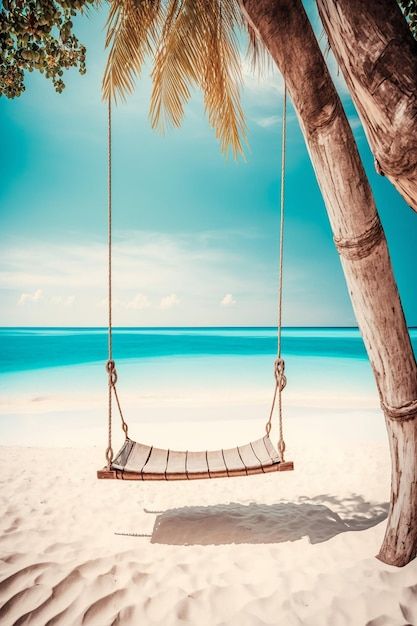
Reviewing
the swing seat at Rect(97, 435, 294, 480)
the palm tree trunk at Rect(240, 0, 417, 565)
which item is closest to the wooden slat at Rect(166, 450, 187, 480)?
the swing seat at Rect(97, 435, 294, 480)

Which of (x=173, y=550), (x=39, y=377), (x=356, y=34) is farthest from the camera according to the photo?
(x=39, y=377)

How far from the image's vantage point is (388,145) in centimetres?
95

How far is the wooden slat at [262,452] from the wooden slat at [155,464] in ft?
1.78

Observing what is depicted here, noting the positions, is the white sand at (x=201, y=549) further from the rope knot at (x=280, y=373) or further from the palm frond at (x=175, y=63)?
the palm frond at (x=175, y=63)

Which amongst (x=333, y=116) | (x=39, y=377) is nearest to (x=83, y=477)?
(x=333, y=116)

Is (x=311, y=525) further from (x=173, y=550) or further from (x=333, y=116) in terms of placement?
(x=333, y=116)

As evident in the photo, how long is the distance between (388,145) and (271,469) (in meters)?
1.62

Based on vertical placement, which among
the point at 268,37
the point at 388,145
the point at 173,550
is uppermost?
the point at 268,37

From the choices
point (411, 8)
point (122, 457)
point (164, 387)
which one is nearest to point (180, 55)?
point (411, 8)

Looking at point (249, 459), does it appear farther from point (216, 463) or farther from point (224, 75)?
point (224, 75)

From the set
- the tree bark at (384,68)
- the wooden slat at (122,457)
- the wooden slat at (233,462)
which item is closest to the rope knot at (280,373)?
the wooden slat at (233,462)

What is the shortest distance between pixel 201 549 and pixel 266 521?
1.73 feet

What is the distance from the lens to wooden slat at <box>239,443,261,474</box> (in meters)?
1.92

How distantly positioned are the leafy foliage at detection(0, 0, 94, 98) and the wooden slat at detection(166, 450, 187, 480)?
208 cm
